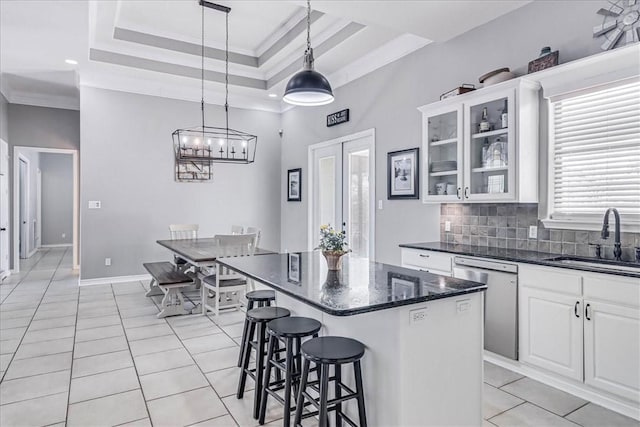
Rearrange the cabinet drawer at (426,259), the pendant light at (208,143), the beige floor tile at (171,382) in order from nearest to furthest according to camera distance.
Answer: the beige floor tile at (171,382)
the cabinet drawer at (426,259)
the pendant light at (208,143)

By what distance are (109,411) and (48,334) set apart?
1.94 m

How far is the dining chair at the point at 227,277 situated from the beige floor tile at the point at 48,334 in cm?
132

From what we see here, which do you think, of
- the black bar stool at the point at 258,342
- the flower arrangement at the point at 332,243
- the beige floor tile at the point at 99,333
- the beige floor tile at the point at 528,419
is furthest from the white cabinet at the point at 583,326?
the beige floor tile at the point at 99,333

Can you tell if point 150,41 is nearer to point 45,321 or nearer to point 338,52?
point 338,52

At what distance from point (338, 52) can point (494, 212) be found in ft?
9.37

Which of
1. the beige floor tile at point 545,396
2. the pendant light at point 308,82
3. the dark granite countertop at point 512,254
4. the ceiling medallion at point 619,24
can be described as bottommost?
the beige floor tile at point 545,396

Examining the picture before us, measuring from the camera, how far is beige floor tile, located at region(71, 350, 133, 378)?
3021 millimetres

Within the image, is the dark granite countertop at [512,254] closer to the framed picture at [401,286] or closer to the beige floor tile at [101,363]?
the framed picture at [401,286]

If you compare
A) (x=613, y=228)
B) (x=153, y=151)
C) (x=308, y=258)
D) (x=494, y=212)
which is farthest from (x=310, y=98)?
(x=153, y=151)

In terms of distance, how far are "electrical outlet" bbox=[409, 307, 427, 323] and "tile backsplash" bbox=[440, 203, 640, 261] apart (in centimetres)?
189

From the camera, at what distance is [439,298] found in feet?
5.98

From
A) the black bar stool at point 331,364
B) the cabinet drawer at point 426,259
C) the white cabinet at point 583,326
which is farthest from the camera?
the cabinet drawer at point 426,259

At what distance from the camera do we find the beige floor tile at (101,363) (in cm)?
302

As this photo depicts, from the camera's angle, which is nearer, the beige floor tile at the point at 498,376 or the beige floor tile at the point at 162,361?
the beige floor tile at the point at 498,376
